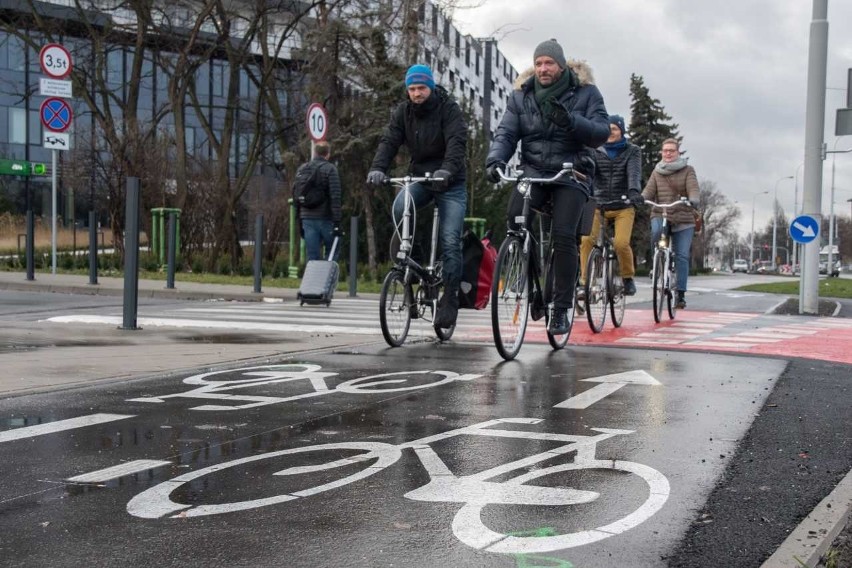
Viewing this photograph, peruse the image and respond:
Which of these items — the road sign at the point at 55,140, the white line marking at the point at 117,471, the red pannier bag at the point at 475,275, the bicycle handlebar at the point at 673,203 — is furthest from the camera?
the road sign at the point at 55,140

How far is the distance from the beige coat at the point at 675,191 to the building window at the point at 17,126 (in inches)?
2034

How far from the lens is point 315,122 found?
60.4 ft

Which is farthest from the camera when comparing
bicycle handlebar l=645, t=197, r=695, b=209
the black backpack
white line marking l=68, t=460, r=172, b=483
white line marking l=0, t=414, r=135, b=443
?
the black backpack

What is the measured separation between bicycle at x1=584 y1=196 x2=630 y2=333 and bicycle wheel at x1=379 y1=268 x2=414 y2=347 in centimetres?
208

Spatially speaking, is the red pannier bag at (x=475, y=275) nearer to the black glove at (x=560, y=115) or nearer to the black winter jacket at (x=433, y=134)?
the black winter jacket at (x=433, y=134)

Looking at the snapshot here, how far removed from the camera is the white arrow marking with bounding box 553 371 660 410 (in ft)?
17.3

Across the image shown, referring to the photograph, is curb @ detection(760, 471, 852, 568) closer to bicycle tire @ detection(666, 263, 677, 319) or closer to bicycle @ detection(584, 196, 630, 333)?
bicycle @ detection(584, 196, 630, 333)

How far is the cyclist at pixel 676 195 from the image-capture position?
12.0m

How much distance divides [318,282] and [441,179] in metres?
5.77

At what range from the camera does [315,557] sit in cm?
266

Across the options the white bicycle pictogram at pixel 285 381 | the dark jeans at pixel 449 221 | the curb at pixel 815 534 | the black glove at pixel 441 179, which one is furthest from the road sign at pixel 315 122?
the curb at pixel 815 534

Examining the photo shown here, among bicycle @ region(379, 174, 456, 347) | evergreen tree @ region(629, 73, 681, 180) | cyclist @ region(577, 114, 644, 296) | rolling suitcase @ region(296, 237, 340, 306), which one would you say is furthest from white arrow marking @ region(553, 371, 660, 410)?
evergreen tree @ region(629, 73, 681, 180)

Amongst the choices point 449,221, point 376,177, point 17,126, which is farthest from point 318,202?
point 17,126

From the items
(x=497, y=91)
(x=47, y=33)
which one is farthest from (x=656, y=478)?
(x=497, y=91)
